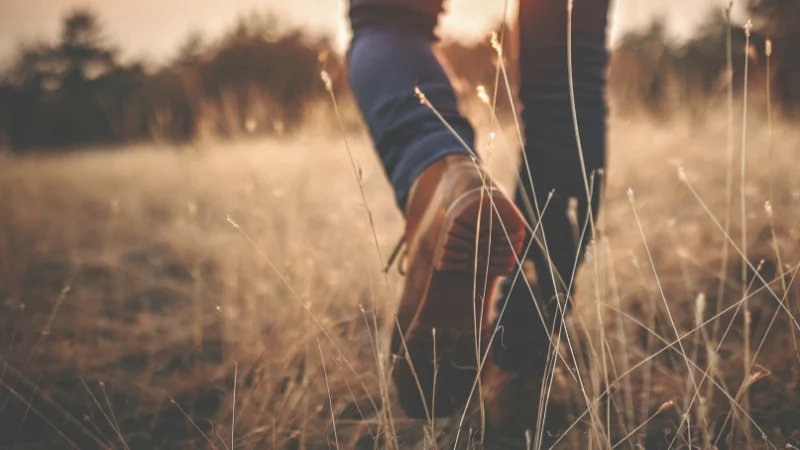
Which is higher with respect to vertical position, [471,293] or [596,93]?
[596,93]

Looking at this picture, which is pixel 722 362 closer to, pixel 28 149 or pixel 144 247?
pixel 144 247

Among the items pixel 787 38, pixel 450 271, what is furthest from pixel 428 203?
pixel 787 38

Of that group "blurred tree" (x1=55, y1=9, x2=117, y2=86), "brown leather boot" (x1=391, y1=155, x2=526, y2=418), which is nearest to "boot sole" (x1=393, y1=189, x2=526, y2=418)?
"brown leather boot" (x1=391, y1=155, x2=526, y2=418)

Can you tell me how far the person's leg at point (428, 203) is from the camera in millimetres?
890

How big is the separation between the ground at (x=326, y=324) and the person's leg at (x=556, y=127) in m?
0.07

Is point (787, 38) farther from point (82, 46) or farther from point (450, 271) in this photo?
point (82, 46)

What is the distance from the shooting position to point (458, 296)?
0.93 m

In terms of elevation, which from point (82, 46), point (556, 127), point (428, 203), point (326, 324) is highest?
point (556, 127)

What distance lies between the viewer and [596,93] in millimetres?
1087

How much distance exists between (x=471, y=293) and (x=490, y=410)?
280mm

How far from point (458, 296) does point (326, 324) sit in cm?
47

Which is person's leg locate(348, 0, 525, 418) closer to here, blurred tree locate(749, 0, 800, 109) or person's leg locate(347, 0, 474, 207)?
person's leg locate(347, 0, 474, 207)

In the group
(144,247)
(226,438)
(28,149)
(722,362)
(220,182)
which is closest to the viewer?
(226,438)

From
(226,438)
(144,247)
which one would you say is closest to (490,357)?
(226,438)
